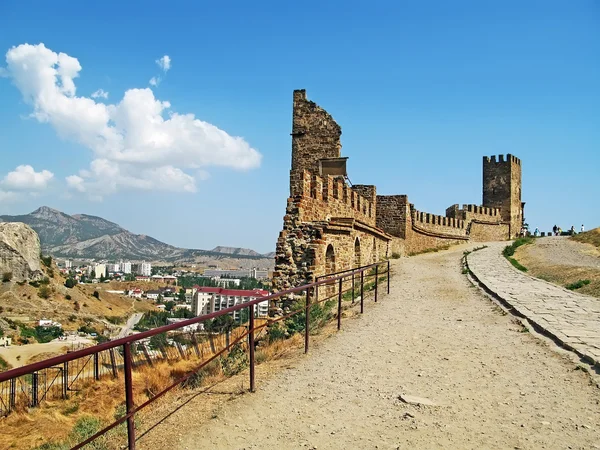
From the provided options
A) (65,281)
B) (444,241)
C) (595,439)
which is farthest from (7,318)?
(595,439)

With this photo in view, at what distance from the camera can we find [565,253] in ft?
77.0

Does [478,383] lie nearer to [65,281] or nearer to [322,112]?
[322,112]

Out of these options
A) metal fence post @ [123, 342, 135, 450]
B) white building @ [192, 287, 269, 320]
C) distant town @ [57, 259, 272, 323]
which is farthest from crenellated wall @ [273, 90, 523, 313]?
metal fence post @ [123, 342, 135, 450]

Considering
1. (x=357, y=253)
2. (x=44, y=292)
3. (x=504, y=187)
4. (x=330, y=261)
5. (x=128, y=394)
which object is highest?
(x=504, y=187)

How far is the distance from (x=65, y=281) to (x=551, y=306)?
271ft

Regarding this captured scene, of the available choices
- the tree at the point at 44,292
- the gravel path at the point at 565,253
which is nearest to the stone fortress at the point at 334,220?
the gravel path at the point at 565,253

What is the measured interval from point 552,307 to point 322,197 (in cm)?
678

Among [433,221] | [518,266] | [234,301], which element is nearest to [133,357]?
[234,301]

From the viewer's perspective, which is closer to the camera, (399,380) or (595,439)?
(595,439)

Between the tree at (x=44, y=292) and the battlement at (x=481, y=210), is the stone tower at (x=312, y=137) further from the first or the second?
the tree at (x=44, y=292)

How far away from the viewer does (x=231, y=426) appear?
4406mm

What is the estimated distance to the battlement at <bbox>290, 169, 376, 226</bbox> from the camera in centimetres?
1294

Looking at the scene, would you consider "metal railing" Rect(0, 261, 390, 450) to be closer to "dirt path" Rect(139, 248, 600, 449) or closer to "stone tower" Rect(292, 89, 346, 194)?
"dirt path" Rect(139, 248, 600, 449)

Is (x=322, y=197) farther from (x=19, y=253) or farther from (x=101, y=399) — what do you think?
(x=19, y=253)
